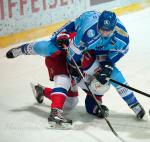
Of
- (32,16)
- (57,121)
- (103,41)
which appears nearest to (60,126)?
(57,121)

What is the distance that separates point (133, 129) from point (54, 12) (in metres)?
2.54

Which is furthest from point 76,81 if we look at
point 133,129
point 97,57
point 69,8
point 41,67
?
point 69,8

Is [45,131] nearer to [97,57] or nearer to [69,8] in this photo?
[97,57]

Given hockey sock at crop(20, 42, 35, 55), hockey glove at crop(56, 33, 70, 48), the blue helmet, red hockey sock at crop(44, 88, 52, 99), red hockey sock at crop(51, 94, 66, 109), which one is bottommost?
red hockey sock at crop(44, 88, 52, 99)

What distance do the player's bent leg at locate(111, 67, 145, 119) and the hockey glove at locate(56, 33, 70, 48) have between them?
0.34 metres

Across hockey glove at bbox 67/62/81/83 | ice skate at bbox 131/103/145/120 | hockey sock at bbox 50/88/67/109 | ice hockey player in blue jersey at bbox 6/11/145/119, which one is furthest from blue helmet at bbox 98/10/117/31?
ice skate at bbox 131/103/145/120

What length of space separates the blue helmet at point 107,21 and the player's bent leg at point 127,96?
1.10 feet

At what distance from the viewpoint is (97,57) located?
9.67ft

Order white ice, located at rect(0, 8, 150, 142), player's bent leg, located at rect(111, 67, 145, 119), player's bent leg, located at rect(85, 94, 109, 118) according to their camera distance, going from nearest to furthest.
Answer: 1. white ice, located at rect(0, 8, 150, 142)
2. player's bent leg, located at rect(111, 67, 145, 119)
3. player's bent leg, located at rect(85, 94, 109, 118)

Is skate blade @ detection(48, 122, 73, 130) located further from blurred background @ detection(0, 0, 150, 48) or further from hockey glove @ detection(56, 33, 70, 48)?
blurred background @ detection(0, 0, 150, 48)

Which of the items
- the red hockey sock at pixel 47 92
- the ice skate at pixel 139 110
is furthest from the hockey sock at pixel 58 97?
the ice skate at pixel 139 110

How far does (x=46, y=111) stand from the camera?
10.6ft

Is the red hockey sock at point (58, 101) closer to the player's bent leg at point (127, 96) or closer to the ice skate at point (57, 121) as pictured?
the ice skate at point (57, 121)

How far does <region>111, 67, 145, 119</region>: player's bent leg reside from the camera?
294 cm
